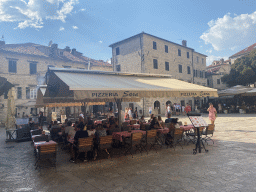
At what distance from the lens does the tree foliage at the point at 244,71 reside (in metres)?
32.6

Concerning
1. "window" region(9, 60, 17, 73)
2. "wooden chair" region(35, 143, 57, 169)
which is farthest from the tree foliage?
"window" region(9, 60, 17, 73)

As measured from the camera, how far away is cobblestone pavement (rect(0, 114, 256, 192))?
4219mm

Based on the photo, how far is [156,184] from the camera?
4281mm

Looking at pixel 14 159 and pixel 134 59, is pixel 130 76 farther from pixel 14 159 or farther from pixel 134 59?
pixel 134 59

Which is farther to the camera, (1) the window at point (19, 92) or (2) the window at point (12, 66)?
(1) the window at point (19, 92)

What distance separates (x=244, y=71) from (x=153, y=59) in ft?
Answer: 55.1

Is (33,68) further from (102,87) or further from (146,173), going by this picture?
(146,173)

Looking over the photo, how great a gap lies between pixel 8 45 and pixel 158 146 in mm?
28656

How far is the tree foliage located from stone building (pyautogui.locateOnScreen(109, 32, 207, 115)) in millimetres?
7371

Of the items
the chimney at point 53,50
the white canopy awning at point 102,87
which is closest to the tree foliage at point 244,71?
the white canopy awning at point 102,87

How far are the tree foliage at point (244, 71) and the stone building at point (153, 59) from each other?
7.37 metres

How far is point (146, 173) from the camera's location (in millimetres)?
4980

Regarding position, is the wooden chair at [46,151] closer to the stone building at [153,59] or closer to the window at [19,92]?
the stone building at [153,59]

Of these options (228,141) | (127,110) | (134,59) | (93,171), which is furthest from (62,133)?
(134,59)
